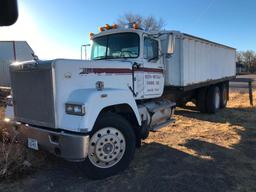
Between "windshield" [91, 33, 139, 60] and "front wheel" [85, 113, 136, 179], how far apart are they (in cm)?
163

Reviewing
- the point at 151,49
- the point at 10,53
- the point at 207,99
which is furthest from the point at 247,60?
the point at 151,49

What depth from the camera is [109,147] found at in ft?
14.0

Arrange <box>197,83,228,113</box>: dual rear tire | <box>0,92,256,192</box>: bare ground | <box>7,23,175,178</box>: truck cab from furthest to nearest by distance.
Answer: <box>197,83,228,113</box>: dual rear tire
<box>0,92,256,192</box>: bare ground
<box>7,23,175,178</box>: truck cab

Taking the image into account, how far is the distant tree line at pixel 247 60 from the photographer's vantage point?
Answer: 72250mm

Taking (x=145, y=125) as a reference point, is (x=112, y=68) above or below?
above

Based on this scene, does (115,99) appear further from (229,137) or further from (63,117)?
(229,137)

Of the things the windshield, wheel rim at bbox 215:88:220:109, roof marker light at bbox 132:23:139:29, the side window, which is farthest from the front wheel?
wheel rim at bbox 215:88:220:109

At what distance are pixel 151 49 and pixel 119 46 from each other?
30.4 inches

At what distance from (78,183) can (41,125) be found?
1.11 meters

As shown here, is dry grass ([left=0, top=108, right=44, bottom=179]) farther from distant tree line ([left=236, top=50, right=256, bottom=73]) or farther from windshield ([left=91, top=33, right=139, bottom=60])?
distant tree line ([left=236, top=50, right=256, bottom=73])

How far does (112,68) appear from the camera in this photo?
4.69 m

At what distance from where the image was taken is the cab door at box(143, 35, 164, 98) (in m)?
5.67

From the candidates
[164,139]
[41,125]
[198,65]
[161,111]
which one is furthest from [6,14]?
[198,65]

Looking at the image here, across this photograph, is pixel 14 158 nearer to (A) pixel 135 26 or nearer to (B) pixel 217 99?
(A) pixel 135 26
